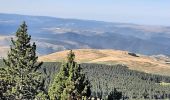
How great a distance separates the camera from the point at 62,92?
4484 centimetres

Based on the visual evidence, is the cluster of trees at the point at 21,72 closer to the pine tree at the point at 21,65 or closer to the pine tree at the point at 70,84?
the pine tree at the point at 21,65

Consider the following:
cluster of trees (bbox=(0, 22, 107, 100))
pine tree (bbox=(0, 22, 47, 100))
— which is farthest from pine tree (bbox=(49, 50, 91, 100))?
pine tree (bbox=(0, 22, 47, 100))

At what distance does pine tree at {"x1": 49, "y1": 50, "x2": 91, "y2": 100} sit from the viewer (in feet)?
142

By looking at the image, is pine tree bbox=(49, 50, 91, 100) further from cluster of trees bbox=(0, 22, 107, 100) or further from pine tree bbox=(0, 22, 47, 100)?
pine tree bbox=(0, 22, 47, 100)

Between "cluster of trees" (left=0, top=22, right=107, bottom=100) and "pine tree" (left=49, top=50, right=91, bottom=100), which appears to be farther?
"cluster of trees" (left=0, top=22, right=107, bottom=100)

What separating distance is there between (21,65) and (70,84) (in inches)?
586

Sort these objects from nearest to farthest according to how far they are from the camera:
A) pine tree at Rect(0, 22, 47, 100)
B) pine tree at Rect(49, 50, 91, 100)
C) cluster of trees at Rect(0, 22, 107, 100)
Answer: pine tree at Rect(49, 50, 91, 100), cluster of trees at Rect(0, 22, 107, 100), pine tree at Rect(0, 22, 47, 100)

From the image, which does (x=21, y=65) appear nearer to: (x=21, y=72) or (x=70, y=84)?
(x=21, y=72)

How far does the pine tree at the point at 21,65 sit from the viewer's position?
186 ft

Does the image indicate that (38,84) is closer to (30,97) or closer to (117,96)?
(30,97)

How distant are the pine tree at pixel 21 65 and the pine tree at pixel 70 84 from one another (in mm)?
11372

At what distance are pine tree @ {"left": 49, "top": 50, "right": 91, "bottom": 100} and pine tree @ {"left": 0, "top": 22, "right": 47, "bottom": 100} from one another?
37.3ft

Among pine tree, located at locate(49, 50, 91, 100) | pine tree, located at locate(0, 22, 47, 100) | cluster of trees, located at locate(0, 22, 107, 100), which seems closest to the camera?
pine tree, located at locate(49, 50, 91, 100)

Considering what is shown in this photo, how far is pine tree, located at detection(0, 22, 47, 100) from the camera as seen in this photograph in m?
56.8
